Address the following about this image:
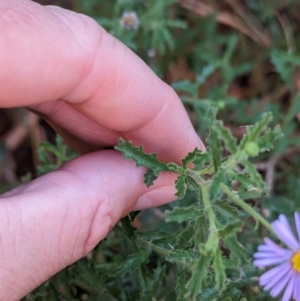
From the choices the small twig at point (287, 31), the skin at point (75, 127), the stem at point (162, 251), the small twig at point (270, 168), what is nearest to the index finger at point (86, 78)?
the skin at point (75, 127)

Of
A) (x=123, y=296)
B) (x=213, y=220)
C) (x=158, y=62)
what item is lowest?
(x=123, y=296)

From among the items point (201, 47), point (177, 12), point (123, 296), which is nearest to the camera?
point (123, 296)

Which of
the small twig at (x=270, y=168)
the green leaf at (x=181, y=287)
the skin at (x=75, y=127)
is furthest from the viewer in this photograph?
the small twig at (x=270, y=168)

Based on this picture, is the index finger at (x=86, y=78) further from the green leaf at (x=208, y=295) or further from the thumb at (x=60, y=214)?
the green leaf at (x=208, y=295)

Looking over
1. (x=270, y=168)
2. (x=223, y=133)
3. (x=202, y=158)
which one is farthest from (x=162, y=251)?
(x=270, y=168)

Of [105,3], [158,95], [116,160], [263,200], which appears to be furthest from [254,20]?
[116,160]

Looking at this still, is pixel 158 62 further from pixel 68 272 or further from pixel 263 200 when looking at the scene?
pixel 68 272

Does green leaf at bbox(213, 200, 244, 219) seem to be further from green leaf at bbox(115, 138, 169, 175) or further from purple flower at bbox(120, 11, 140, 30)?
purple flower at bbox(120, 11, 140, 30)
